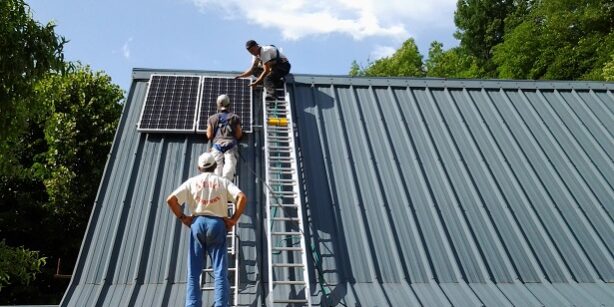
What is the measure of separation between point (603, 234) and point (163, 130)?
7.14 meters

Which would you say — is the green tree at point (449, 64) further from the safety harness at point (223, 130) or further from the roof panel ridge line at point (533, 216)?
the safety harness at point (223, 130)

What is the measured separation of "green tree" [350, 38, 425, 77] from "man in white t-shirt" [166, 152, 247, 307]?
1332 inches

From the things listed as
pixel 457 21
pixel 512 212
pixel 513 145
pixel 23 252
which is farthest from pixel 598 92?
pixel 457 21

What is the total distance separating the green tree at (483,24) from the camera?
132 ft

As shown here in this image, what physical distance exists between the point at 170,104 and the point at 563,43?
2768 cm

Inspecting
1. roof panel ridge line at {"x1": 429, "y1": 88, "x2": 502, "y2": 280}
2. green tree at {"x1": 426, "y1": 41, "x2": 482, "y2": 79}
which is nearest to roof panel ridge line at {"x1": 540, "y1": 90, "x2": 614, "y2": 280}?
roof panel ridge line at {"x1": 429, "y1": 88, "x2": 502, "y2": 280}

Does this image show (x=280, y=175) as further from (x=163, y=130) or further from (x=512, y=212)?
(x=512, y=212)

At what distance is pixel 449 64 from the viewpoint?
3878 cm

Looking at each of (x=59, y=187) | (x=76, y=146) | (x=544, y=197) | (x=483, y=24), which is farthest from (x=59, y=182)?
(x=483, y=24)

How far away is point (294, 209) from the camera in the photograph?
25.2 ft

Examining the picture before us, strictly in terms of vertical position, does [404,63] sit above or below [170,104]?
above

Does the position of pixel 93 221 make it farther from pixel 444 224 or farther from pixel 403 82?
pixel 403 82

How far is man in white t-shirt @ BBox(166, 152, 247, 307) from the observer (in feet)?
18.0

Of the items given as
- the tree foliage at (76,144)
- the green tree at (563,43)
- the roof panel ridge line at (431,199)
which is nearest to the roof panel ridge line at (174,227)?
the roof panel ridge line at (431,199)
